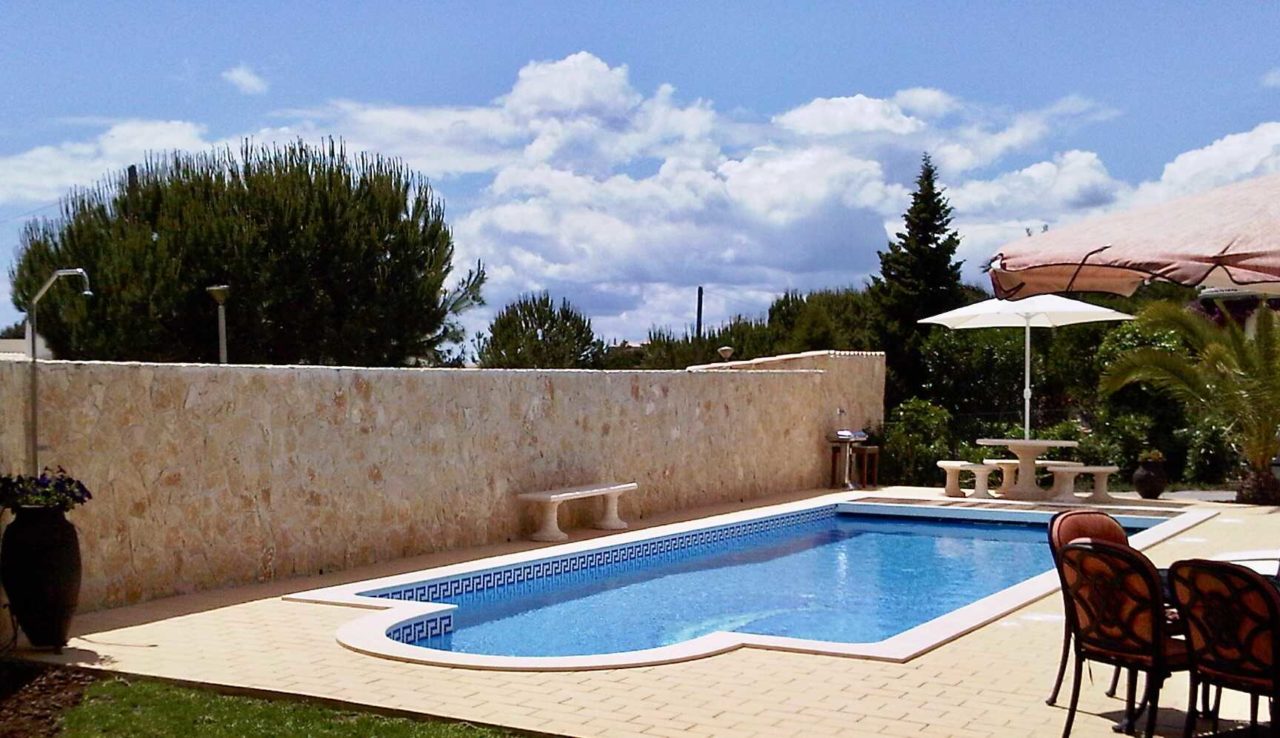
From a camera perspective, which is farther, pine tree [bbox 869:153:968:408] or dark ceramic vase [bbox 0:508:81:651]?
pine tree [bbox 869:153:968:408]

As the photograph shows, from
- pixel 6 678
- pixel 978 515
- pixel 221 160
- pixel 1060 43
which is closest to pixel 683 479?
pixel 978 515

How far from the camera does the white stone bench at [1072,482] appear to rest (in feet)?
57.9

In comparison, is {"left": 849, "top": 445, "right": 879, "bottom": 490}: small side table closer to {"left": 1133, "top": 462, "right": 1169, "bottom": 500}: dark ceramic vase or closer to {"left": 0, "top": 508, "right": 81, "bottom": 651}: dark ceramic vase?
{"left": 1133, "top": 462, "right": 1169, "bottom": 500}: dark ceramic vase

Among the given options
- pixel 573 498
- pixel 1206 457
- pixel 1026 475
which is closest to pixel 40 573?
pixel 573 498

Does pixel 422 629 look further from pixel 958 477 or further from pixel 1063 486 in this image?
pixel 1063 486

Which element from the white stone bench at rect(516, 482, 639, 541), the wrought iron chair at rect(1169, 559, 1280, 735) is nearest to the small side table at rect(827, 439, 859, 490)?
the white stone bench at rect(516, 482, 639, 541)

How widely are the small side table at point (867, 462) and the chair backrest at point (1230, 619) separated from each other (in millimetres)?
14544

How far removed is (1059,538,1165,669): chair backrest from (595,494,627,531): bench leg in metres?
8.95

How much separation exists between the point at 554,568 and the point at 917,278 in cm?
1823

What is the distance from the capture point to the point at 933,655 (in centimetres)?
784

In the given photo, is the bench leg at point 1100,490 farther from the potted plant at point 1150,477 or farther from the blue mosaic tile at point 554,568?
the blue mosaic tile at point 554,568

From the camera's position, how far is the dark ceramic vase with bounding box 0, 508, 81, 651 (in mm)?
7828

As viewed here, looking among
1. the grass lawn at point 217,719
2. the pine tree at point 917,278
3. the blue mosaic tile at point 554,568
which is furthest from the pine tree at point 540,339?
the grass lawn at point 217,719

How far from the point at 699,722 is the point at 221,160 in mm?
33555
